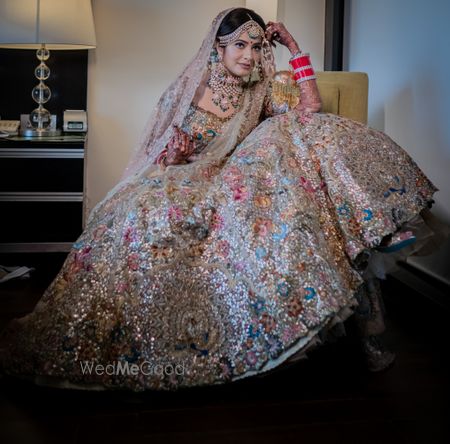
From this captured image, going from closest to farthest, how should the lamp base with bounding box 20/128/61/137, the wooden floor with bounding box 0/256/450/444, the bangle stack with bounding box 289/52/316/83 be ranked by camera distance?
the wooden floor with bounding box 0/256/450/444
the bangle stack with bounding box 289/52/316/83
the lamp base with bounding box 20/128/61/137

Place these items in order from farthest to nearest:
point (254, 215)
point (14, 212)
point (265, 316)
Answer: point (14, 212), point (254, 215), point (265, 316)

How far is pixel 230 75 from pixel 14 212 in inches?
59.5

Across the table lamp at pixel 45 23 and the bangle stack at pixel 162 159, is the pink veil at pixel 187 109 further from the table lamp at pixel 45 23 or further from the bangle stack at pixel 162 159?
the table lamp at pixel 45 23

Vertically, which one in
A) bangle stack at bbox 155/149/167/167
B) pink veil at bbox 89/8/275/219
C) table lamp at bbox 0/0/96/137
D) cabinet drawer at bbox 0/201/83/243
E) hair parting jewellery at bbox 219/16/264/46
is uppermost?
table lamp at bbox 0/0/96/137

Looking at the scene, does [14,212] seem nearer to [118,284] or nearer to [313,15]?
[118,284]

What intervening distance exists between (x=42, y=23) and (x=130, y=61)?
2.20ft

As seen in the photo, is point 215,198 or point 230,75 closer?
point 215,198

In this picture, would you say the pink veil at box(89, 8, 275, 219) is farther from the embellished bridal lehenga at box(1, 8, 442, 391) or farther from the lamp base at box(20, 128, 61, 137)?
the lamp base at box(20, 128, 61, 137)

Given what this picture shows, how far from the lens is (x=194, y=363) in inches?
63.0

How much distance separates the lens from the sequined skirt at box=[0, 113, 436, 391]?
5.20 ft

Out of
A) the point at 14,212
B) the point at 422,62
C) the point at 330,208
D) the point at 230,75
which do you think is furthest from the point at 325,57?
the point at 330,208

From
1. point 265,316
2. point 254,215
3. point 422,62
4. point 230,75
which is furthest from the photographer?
Answer: point 422,62

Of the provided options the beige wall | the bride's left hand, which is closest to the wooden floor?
the bride's left hand

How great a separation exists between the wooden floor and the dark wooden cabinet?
158 cm
